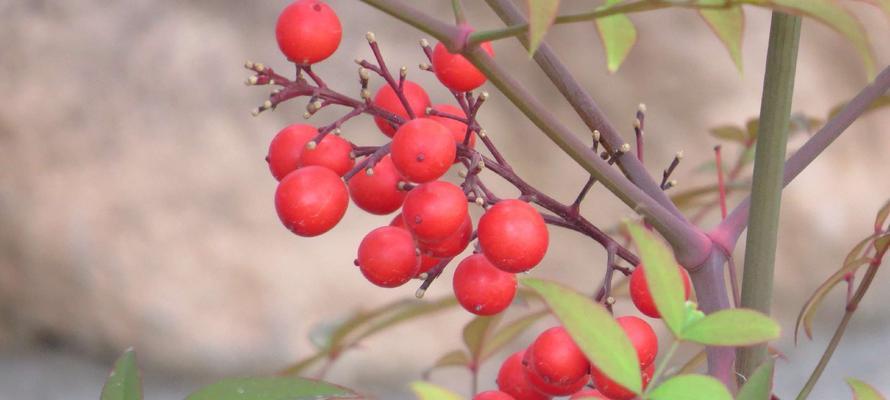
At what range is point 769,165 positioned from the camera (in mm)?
278

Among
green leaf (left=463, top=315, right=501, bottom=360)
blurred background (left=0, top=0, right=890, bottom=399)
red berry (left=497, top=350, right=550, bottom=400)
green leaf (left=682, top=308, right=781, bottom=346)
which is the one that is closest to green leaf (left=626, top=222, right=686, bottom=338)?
green leaf (left=682, top=308, right=781, bottom=346)

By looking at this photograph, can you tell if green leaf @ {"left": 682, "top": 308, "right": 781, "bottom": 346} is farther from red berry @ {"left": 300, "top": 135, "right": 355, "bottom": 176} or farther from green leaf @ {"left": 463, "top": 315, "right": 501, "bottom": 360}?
green leaf @ {"left": 463, "top": 315, "right": 501, "bottom": 360}

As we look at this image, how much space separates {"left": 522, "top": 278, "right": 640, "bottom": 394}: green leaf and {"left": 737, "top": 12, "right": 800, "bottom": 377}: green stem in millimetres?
102

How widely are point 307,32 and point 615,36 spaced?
0.09 metres

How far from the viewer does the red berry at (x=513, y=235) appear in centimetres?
26

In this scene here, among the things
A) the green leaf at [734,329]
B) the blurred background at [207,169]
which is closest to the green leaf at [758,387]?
the green leaf at [734,329]

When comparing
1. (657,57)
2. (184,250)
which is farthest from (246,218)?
(657,57)

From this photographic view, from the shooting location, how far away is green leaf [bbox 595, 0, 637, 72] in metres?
0.22

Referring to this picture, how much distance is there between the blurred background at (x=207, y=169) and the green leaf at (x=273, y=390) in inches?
32.8

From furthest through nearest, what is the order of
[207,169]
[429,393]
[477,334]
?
[207,169]
[477,334]
[429,393]

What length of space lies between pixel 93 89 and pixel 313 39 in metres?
0.90

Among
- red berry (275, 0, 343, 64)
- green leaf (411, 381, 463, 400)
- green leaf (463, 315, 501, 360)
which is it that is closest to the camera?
green leaf (411, 381, 463, 400)

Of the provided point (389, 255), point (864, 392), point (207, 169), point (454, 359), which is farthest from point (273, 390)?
point (207, 169)

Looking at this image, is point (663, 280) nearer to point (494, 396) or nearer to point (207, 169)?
point (494, 396)
